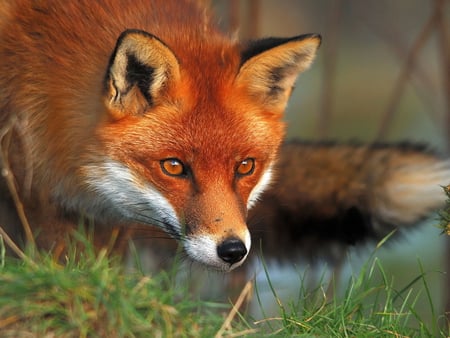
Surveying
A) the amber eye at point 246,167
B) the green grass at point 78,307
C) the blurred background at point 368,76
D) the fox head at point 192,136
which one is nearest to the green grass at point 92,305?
the green grass at point 78,307

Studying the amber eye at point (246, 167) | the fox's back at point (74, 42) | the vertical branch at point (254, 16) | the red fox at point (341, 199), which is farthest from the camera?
the vertical branch at point (254, 16)

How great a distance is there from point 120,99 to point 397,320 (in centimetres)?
167

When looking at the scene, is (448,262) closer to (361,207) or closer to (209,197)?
(361,207)

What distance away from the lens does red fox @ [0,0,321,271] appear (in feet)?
12.9

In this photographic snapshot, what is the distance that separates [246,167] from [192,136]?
0.35 m

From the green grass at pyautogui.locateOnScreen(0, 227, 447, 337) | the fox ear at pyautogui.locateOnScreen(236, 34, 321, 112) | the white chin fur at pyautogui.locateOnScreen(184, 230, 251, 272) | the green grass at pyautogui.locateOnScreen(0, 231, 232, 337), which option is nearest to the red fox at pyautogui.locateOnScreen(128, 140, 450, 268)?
the fox ear at pyautogui.locateOnScreen(236, 34, 321, 112)

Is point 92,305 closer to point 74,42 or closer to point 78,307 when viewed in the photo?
point 78,307

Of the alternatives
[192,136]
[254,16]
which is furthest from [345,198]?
[254,16]

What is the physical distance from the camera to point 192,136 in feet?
13.1

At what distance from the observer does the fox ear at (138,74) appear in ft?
12.6

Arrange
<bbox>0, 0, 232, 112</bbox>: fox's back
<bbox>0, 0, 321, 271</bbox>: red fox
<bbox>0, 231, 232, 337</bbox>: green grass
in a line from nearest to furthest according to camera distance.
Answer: <bbox>0, 231, 232, 337</bbox>: green grass → <bbox>0, 0, 321, 271</bbox>: red fox → <bbox>0, 0, 232, 112</bbox>: fox's back

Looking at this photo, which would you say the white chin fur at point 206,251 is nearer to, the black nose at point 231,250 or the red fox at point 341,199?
the black nose at point 231,250

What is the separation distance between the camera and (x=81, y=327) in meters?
2.81

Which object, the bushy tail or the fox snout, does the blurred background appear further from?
the fox snout
